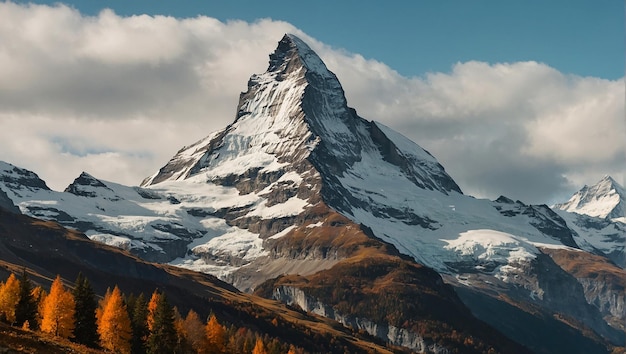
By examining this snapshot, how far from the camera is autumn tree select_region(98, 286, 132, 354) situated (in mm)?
149250

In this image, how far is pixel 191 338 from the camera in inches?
6944

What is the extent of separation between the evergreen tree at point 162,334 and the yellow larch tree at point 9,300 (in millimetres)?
21701

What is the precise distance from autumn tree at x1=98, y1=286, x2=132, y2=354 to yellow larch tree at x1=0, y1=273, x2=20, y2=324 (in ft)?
44.3

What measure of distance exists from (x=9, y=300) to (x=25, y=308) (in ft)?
8.84

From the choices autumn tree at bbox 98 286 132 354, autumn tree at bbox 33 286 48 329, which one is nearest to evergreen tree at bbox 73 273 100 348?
autumn tree at bbox 98 286 132 354

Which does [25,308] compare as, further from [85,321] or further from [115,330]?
[115,330]

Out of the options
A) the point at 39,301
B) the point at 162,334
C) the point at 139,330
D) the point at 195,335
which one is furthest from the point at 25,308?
the point at 195,335

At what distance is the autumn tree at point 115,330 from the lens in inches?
5876

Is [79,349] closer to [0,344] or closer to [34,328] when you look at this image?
[0,344]

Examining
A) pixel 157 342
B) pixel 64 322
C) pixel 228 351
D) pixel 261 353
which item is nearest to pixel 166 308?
pixel 157 342

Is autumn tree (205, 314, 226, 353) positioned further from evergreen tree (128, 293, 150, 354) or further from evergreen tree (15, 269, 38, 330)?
evergreen tree (15, 269, 38, 330)

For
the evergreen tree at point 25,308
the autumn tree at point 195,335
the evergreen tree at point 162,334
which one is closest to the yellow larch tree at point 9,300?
the evergreen tree at point 25,308

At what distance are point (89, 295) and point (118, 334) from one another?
7588mm

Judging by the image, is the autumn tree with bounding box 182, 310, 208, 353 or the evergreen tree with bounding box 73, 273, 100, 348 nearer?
the evergreen tree with bounding box 73, 273, 100, 348
